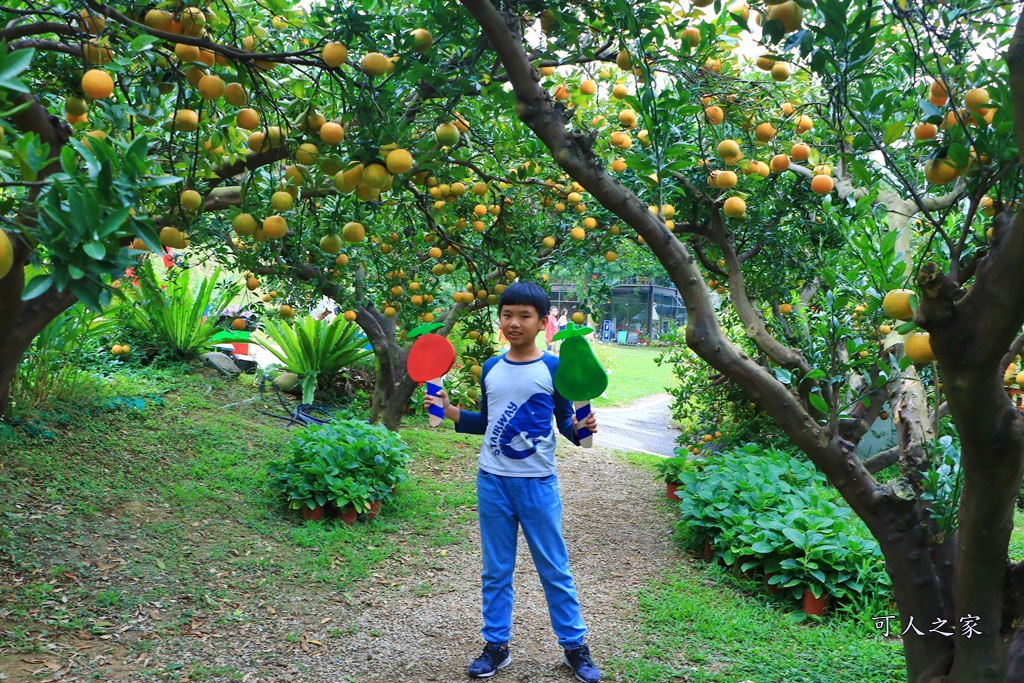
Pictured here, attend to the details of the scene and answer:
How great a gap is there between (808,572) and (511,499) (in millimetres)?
1491

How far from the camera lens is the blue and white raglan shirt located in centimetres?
245

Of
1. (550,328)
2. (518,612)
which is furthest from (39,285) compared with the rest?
(550,328)

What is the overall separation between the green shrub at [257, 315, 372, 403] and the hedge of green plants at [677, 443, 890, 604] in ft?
12.6

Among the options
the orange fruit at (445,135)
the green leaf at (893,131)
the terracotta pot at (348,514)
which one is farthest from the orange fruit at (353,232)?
the terracotta pot at (348,514)

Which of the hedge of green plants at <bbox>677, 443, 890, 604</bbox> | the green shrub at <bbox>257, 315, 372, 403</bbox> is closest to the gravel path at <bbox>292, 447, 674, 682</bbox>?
the hedge of green plants at <bbox>677, 443, 890, 604</bbox>

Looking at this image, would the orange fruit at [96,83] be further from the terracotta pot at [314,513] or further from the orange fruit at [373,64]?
the terracotta pot at [314,513]

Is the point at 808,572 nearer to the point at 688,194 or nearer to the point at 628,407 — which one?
the point at 688,194

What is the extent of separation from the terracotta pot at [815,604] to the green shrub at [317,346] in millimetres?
4743

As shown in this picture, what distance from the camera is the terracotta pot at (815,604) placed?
10.1ft

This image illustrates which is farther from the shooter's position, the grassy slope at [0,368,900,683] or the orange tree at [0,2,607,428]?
the grassy slope at [0,368,900,683]

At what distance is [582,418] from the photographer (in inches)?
98.4

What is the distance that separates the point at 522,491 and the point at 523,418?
236 millimetres

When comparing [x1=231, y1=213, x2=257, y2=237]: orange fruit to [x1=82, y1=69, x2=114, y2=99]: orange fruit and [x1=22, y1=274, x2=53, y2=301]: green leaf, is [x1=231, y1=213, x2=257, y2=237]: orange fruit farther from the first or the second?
[x1=22, y1=274, x2=53, y2=301]: green leaf

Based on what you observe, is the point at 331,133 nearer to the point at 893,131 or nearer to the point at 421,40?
the point at 421,40
